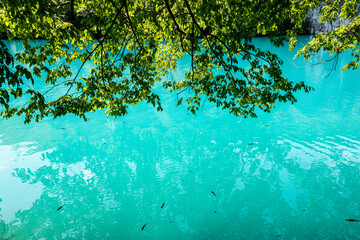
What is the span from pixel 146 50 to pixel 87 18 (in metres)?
1.34

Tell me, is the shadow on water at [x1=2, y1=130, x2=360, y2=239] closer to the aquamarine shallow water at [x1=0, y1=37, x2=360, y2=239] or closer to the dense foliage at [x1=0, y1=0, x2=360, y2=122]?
the aquamarine shallow water at [x1=0, y1=37, x2=360, y2=239]

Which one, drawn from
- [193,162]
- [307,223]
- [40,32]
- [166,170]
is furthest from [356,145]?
[40,32]

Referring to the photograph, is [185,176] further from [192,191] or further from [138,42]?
[138,42]

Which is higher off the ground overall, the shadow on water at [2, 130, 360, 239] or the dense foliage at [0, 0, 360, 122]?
the dense foliage at [0, 0, 360, 122]

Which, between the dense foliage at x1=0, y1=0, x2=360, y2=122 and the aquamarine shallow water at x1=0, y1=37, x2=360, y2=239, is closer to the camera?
the dense foliage at x1=0, y1=0, x2=360, y2=122

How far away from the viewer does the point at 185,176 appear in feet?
26.0

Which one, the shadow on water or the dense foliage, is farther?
the shadow on water

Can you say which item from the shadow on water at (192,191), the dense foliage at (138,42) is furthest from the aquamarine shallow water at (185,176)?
the dense foliage at (138,42)

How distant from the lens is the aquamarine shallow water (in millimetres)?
5949

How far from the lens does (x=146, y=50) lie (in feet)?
18.4

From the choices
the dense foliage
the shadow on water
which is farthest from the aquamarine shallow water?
the dense foliage

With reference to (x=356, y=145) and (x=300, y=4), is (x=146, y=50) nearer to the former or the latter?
(x=300, y=4)

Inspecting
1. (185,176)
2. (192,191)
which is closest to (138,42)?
(192,191)

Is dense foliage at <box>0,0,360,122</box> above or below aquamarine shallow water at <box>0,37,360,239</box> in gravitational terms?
above
